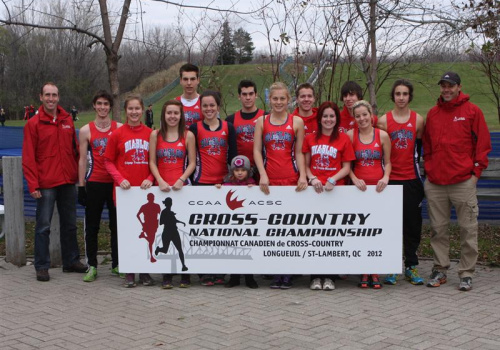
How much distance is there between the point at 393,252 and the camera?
6.79 meters

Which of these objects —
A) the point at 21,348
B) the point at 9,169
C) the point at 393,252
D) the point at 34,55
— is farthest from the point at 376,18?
the point at 34,55

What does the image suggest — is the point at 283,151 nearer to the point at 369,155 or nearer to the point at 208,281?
the point at 369,155

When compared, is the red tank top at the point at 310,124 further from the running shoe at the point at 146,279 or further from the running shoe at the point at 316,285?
the running shoe at the point at 146,279

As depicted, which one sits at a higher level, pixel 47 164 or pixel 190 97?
pixel 190 97

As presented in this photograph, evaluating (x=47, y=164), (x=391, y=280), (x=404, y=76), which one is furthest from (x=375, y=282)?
(x=404, y=76)

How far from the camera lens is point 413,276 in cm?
695

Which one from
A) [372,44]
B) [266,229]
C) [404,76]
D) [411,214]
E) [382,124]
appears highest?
[404,76]

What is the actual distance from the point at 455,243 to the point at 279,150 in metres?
3.60

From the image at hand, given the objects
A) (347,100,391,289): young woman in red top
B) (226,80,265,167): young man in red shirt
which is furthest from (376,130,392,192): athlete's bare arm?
(226,80,265,167): young man in red shirt

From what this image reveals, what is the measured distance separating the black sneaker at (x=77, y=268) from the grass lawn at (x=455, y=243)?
1.03m

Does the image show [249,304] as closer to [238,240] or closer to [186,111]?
[238,240]

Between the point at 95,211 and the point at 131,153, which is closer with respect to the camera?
the point at 131,153

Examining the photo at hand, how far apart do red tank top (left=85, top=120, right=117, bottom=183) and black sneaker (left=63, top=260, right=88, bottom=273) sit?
1182 millimetres

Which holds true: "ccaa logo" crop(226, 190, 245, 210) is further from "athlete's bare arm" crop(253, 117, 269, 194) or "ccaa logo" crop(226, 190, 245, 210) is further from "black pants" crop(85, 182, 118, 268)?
"black pants" crop(85, 182, 118, 268)
